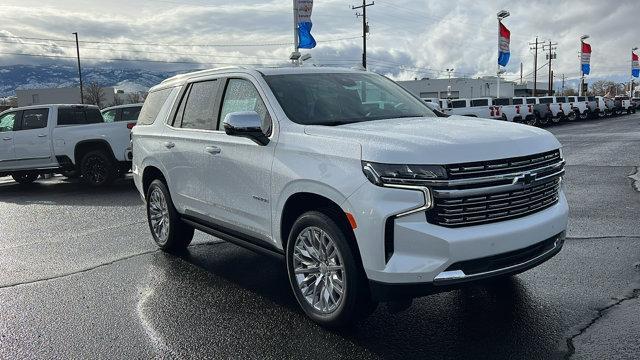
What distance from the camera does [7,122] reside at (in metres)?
13.3

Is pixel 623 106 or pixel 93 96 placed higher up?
pixel 93 96

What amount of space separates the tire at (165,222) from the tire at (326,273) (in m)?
2.30

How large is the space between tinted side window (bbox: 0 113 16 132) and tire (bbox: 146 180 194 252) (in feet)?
27.5

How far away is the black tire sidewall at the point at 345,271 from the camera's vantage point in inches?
147

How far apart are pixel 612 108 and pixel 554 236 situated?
158 feet

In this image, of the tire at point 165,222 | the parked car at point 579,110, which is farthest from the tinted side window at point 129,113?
the parked car at point 579,110

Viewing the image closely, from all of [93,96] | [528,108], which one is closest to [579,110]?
[528,108]

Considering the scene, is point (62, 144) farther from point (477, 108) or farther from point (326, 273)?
point (477, 108)

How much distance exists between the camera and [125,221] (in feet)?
27.8

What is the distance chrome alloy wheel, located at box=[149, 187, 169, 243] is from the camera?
6348mm

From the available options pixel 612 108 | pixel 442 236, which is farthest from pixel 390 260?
pixel 612 108

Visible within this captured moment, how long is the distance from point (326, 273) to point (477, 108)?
26.0 meters

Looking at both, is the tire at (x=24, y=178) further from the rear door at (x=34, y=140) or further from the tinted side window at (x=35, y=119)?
the tinted side window at (x=35, y=119)

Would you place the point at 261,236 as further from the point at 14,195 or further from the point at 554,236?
the point at 14,195
